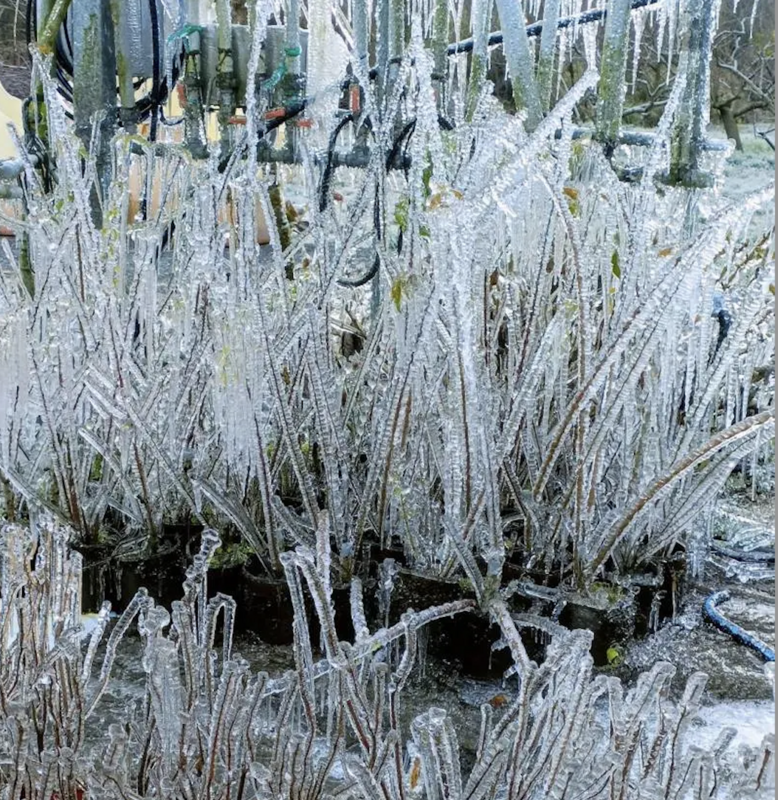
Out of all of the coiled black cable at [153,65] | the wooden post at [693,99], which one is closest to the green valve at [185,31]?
the coiled black cable at [153,65]

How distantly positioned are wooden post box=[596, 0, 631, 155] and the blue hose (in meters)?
1.03

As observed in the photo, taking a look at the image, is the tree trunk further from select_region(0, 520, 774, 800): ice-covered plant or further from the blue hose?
select_region(0, 520, 774, 800): ice-covered plant

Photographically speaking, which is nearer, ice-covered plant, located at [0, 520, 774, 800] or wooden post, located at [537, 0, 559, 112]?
ice-covered plant, located at [0, 520, 774, 800]

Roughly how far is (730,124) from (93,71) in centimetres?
151

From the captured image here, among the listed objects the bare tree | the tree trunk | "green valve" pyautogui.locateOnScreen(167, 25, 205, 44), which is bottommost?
the tree trunk

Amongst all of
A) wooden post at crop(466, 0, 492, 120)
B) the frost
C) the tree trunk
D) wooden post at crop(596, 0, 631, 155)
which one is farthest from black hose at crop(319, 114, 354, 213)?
the tree trunk

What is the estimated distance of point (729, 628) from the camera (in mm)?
1604

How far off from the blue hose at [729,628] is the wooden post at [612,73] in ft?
3.36

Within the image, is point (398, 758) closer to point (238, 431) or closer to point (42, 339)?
point (238, 431)

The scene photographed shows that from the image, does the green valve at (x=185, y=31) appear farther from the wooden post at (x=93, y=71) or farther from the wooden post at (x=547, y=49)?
the wooden post at (x=547, y=49)

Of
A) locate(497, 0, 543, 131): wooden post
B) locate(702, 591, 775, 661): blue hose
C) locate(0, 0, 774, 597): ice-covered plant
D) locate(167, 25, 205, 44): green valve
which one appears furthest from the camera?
locate(167, 25, 205, 44): green valve

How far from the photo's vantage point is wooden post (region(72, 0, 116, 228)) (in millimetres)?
2189

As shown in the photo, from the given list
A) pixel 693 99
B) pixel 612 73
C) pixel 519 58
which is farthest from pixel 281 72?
pixel 693 99

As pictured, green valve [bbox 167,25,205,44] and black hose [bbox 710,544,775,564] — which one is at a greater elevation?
green valve [bbox 167,25,205,44]
